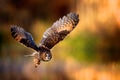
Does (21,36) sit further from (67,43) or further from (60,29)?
(67,43)

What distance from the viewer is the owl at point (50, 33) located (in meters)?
0.22

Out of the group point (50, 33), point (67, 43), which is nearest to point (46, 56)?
point (50, 33)

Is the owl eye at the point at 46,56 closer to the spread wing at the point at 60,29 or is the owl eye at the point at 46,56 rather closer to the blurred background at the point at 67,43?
the spread wing at the point at 60,29

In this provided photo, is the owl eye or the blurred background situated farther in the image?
the blurred background

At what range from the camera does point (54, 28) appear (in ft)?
0.73

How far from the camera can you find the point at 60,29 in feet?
0.73

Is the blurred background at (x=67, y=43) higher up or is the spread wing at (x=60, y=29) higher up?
the blurred background at (x=67, y=43)

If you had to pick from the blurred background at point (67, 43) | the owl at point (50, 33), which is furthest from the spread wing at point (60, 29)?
the blurred background at point (67, 43)

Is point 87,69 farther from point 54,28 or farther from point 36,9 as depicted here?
point 54,28

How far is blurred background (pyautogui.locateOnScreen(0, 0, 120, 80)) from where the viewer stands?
0.82 m

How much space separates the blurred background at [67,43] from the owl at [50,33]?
54cm

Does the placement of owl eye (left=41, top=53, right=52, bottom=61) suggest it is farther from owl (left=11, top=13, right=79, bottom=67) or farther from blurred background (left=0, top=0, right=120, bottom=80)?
blurred background (left=0, top=0, right=120, bottom=80)

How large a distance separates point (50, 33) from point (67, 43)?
0.66m

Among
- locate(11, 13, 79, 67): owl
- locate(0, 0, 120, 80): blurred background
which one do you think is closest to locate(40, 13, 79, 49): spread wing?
locate(11, 13, 79, 67): owl
